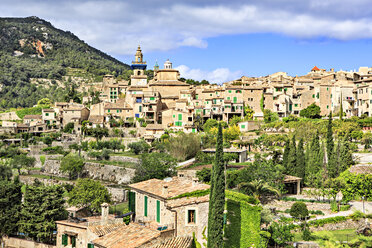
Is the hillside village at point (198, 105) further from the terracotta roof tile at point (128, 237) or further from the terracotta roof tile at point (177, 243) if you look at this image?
the terracotta roof tile at point (177, 243)

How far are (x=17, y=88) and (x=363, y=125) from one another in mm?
98160

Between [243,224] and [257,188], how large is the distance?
11.4 metres

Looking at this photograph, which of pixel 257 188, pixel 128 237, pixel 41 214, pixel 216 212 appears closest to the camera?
pixel 216 212

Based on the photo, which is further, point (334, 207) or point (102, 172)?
point (102, 172)

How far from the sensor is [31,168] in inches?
2403

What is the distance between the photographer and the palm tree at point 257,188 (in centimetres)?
3456

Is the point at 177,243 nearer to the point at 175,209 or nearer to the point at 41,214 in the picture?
the point at 175,209

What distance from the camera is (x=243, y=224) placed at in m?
23.6

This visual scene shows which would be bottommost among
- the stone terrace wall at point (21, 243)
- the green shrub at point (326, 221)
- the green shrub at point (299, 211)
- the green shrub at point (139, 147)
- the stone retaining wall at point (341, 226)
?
the stone terrace wall at point (21, 243)

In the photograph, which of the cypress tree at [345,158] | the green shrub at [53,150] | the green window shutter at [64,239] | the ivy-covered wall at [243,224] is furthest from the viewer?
the green shrub at [53,150]

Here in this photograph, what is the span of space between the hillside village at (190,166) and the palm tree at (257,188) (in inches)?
3.6

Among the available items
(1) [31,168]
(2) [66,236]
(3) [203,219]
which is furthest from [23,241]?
(1) [31,168]

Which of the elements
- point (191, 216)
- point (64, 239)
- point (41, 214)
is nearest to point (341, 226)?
point (191, 216)

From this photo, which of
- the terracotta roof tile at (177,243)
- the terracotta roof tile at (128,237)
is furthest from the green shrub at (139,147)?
the terracotta roof tile at (177,243)
